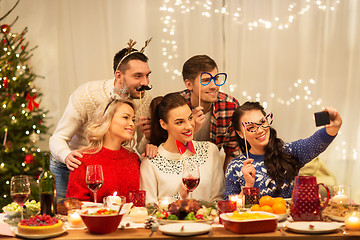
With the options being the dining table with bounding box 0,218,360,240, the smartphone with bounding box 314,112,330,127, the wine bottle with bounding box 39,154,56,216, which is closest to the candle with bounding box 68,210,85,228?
the dining table with bounding box 0,218,360,240

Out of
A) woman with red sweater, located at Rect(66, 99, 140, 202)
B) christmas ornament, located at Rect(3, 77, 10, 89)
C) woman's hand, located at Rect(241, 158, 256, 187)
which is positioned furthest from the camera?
christmas ornament, located at Rect(3, 77, 10, 89)

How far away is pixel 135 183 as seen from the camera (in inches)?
121

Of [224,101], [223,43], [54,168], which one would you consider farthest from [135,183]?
[223,43]

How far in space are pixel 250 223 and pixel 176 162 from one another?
119 cm

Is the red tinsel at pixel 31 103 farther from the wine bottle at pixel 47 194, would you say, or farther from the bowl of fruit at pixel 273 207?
the bowl of fruit at pixel 273 207

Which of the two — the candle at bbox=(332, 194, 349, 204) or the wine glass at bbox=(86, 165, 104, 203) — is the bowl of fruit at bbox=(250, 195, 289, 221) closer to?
the candle at bbox=(332, 194, 349, 204)

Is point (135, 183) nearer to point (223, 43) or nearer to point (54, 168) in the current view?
point (54, 168)

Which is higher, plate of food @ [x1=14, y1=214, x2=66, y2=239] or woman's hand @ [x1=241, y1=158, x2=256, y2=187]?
woman's hand @ [x1=241, y1=158, x2=256, y2=187]

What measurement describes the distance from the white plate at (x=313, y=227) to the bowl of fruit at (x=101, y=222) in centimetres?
72

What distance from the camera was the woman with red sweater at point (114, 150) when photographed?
118 inches

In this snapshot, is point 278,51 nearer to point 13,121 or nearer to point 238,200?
point 13,121

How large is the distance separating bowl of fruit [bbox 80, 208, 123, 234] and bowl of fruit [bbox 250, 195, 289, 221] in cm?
64

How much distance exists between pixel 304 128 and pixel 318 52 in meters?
0.82

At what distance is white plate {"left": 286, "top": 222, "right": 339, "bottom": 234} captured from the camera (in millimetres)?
1983
